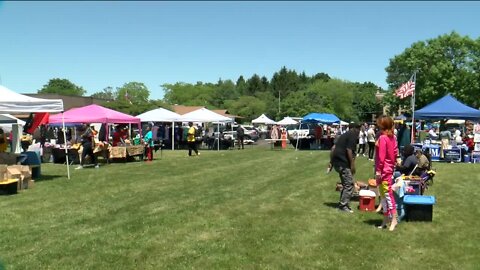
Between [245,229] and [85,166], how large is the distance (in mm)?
11998

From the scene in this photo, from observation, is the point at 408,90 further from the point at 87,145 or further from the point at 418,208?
the point at 418,208

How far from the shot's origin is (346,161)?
349 inches

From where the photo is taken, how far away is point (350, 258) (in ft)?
19.6

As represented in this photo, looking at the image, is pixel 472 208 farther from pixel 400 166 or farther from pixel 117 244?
pixel 117 244

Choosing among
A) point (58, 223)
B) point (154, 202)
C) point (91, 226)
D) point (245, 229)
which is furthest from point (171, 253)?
point (154, 202)

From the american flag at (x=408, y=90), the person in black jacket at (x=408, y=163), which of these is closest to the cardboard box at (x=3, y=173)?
the person in black jacket at (x=408, y=163)

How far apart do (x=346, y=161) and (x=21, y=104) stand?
866cm

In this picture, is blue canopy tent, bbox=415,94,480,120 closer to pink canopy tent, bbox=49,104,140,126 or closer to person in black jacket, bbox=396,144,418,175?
person in black jacket, bbox=396,144,418,175

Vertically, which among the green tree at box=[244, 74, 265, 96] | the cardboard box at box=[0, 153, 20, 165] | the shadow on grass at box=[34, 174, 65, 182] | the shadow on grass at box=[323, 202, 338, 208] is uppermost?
the green tree at box=[244, 74, 265, 96]

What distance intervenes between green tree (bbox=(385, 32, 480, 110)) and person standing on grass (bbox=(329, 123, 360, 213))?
178 ft

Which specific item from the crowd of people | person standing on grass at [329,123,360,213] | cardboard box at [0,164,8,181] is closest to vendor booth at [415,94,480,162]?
the crowd of people

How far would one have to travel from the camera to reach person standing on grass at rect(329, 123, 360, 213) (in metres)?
8.85

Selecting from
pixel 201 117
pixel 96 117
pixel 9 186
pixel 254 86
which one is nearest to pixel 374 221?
pixel 9 186

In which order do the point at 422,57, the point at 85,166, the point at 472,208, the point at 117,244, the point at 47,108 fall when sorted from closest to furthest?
the point at 117,244, the point at 472,208, the point at 47,108, the point at 85,166, the point at 422,57
